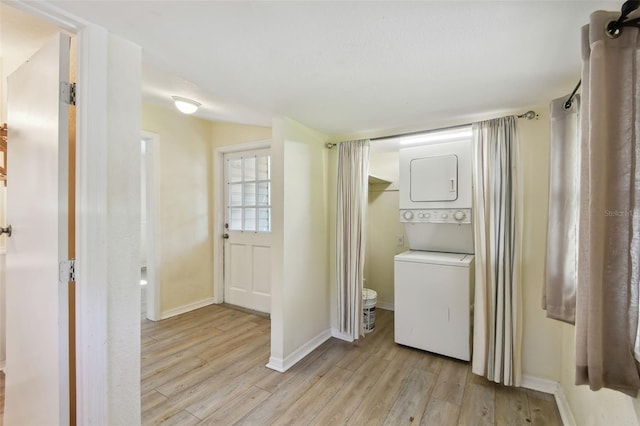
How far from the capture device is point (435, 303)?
237 centimetres

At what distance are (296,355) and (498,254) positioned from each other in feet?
5.98

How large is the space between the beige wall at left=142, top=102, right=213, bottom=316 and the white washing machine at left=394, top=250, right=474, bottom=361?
2.50 m

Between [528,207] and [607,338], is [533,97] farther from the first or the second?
[607,338]

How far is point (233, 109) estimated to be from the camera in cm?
231

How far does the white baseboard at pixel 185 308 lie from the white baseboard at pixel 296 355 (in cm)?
164

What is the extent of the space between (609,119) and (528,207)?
52.1 inches

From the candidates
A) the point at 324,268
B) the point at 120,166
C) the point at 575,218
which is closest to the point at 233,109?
the point at 120,166

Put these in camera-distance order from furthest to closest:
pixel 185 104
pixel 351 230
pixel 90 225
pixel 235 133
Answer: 1. pixel 235 133
2. pixel 351 230
3. pixel 185 104
4. pixel 90 225

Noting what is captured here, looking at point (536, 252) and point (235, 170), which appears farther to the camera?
point (235, 170)

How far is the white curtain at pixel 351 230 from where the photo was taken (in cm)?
262

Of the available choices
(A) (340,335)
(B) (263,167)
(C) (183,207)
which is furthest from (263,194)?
(A) (340,335)

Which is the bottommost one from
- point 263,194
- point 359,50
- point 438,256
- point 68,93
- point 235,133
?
point 438,256

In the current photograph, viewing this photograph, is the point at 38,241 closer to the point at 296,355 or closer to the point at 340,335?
the point at 296,355

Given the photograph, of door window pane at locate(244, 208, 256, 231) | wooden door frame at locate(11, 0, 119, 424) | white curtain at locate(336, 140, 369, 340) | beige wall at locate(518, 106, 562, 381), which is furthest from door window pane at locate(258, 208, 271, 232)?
beige wall at locate(518, 106, 562, 381)
